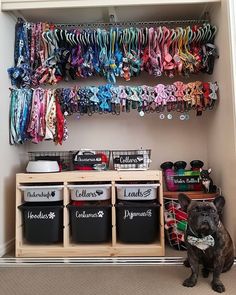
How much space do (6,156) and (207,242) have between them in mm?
1480

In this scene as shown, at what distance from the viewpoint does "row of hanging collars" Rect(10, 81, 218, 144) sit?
6.63ft

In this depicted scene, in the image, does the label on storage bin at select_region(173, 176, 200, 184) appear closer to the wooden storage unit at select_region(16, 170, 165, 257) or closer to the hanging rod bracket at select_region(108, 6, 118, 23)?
the wooden storage unit at select_region(16, 170, 165, 257)

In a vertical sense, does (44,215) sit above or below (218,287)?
above

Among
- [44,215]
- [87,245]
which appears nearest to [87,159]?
[44,215]

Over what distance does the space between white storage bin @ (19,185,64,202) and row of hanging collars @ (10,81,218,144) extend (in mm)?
386

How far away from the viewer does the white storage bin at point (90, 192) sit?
1.87 meters

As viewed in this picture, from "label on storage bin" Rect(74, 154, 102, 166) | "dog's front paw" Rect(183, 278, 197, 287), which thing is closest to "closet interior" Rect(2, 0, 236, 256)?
"label on storage bin" Rect(74, 154, 102, 166)

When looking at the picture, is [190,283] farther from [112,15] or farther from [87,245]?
[112,15]

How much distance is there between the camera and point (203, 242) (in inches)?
54.3

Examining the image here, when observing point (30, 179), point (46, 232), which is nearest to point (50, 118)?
point (30, 179)

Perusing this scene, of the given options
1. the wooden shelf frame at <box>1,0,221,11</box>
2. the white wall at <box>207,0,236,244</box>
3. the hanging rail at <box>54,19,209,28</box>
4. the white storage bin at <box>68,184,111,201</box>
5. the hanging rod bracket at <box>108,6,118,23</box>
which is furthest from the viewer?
the hanging rail at <box>54,19,209,28</box>

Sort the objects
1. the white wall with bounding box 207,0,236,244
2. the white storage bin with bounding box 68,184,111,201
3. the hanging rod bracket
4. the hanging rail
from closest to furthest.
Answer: the white wall with bounding box 207,0,236,244
the white storage bin with bounding box 68,184,111,201
the hanging rod bracket
the hanging rail

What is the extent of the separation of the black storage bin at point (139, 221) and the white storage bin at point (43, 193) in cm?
45

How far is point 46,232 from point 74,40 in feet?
4.72
